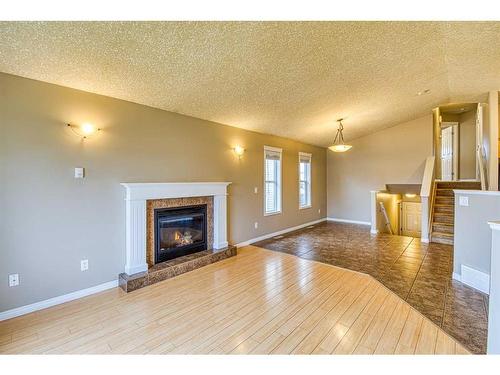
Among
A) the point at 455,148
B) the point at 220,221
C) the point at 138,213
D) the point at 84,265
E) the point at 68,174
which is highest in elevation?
the point at 455,148

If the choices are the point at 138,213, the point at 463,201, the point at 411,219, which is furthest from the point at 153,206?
the point at 411,219

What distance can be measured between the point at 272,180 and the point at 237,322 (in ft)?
12.9

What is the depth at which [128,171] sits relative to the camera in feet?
10.5

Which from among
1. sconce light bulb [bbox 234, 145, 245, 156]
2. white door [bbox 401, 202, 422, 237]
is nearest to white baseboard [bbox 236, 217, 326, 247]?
sconce light bulb [bbox 234, 145, 245, 156]

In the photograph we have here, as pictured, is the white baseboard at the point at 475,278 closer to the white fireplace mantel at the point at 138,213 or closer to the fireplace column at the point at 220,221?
the fireplace column at the point at 220,221

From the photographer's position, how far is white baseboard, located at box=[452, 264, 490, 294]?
112 inches

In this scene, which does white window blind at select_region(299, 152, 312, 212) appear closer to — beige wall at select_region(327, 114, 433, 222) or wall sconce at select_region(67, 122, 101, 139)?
beige wall at select_region(327, 114, 433, 222)

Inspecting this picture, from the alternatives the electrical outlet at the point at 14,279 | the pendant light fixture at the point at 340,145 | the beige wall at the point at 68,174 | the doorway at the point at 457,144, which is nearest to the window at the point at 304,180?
the pendant light fixture at the point at 340,145

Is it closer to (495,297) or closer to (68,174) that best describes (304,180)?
(495,297)

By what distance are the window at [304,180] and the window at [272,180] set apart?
44.4 inches

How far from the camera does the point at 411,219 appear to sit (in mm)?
7586
